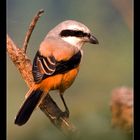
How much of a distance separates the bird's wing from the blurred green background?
0.06 metres

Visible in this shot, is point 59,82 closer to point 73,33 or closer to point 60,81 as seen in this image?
point 60,81

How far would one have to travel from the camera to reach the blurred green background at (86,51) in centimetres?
134

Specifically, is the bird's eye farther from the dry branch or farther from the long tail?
the long tail

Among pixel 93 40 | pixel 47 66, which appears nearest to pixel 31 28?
pixel 47 66

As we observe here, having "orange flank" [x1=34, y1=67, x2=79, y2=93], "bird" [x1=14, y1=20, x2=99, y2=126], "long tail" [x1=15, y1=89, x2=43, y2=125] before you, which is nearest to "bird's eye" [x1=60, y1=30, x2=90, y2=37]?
"bird" [x1=14, y1=20, x2=99, y2=126]

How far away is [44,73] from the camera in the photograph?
1273mm

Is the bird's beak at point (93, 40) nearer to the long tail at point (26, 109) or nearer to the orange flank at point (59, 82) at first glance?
the orange flank at point (59, 82)

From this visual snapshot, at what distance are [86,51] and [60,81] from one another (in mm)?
184

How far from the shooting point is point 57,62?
130 cm

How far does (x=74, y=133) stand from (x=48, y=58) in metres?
0.26

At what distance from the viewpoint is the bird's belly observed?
129 centimetres
